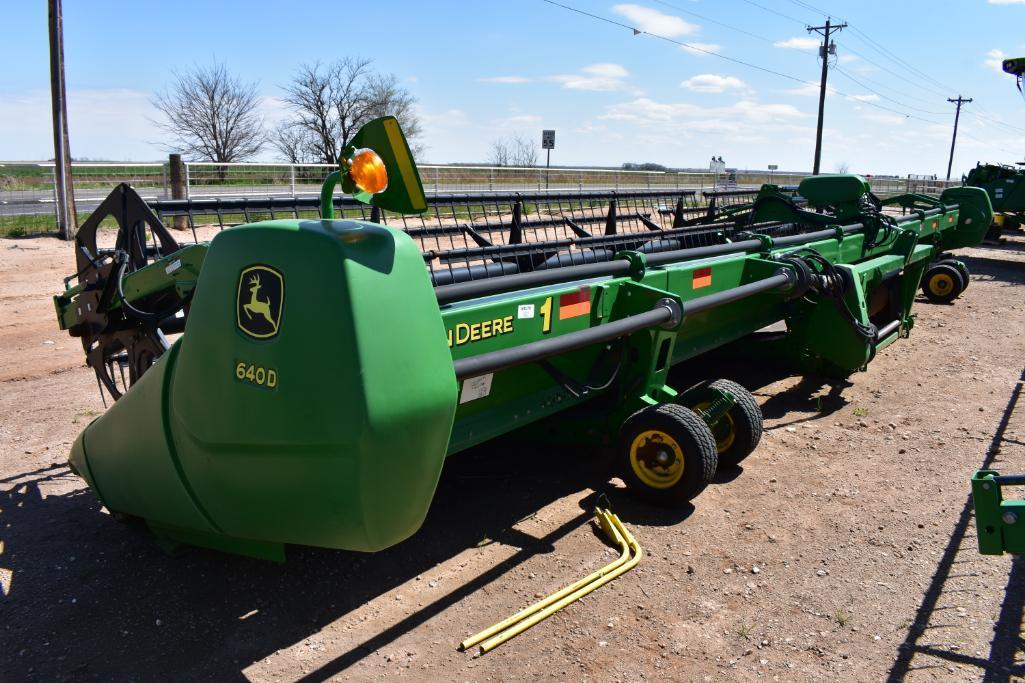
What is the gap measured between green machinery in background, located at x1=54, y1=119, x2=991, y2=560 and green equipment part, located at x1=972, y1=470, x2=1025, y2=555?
1215 mm

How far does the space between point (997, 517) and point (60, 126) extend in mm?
14529

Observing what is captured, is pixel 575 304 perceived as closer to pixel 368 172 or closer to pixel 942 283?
pixel 368 172

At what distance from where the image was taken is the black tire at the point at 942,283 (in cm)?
1016

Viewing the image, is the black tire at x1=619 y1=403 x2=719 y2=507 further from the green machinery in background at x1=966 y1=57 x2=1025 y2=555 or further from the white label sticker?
the green machinery in background at x1=966 y1=57 x2=1025 y2=555

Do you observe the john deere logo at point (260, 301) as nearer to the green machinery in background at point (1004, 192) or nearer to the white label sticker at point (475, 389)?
the white label sticker at point (475, 389)

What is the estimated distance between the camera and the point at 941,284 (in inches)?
404

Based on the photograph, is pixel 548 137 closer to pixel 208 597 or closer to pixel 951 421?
pixel 951 421

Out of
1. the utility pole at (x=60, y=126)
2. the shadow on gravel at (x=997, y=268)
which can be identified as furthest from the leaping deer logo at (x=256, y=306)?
the shadow on gravel at (x=997, y=268)

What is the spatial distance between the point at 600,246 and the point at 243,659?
3649 millimetres

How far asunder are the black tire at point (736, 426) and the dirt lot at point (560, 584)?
0.55ft

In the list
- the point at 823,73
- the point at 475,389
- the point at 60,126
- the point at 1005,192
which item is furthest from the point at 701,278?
the point at 823,73

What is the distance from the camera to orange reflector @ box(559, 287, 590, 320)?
350cm

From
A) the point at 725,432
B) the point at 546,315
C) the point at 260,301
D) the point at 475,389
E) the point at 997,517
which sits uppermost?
the point at 260,301

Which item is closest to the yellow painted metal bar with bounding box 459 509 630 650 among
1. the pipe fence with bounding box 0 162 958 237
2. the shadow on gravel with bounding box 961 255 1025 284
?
the pipe fence with bounding box 0 162 958 237
